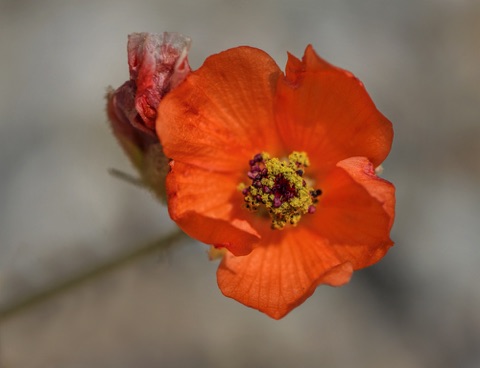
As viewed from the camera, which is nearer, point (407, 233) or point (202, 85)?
point (202, 85)

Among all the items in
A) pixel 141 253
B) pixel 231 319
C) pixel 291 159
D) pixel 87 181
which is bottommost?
pixel 231 319

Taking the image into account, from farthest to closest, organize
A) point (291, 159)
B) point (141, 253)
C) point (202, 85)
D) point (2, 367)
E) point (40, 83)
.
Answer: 1. point (40, 83)
2. point (2, 367)
3. point (141, 253)
4. point (291, 159)
5. point (202, 85)

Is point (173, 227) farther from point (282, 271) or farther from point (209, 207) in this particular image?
point (282, 271)

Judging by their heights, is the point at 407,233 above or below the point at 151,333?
above

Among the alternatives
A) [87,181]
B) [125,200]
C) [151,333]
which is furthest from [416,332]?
[87,181]

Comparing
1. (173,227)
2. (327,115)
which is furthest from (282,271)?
(173,227)

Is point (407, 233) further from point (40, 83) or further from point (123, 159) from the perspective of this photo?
point (40, 83)

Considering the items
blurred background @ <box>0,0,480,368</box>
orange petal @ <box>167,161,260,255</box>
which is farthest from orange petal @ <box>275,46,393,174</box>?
blurred background @ <box>0,0,480,368</box>

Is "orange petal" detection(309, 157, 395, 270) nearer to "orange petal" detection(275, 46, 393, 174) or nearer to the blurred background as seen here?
"orange petal" detection(275, 46, 393, 174)

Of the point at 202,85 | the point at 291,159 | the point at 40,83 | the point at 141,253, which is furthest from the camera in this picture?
the point at 40,83
